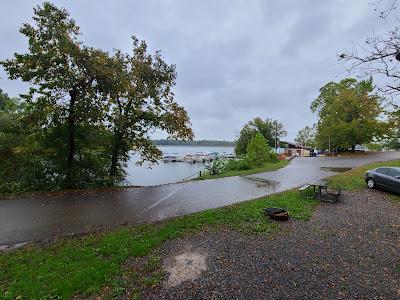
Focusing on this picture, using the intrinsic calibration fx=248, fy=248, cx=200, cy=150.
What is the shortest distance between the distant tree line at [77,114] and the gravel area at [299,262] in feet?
29.5

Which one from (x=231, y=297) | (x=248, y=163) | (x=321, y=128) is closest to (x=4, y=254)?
(x=231, y=297)

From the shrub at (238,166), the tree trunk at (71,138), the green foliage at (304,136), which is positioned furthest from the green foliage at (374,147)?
the tree trunk at (71,138)

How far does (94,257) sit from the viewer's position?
18.0ft

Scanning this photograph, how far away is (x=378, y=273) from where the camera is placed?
520 cm

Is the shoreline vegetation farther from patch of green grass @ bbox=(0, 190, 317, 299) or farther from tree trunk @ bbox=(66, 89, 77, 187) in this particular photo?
tree trunk @ bbox=(66, 89, 77, 187)

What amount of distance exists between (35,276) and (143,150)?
10.7 m

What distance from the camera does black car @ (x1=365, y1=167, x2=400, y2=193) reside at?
12.1 m

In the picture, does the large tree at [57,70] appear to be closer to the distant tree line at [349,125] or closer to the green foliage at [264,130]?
the distant tree line at [349,125]

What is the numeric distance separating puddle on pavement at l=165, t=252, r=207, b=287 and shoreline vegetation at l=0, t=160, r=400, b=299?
9.2 inches

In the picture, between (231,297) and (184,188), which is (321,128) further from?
(231,297)

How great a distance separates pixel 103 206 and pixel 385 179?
13.5 m

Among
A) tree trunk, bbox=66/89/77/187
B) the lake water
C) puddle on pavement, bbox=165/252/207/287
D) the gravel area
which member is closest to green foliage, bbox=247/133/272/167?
the lake water

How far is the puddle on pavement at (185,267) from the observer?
189 inches

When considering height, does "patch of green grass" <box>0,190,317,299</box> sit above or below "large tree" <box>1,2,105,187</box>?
below
